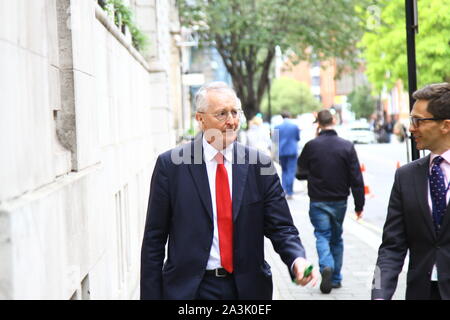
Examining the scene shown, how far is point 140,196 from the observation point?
11219 millimetres

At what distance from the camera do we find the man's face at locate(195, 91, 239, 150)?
449 cm

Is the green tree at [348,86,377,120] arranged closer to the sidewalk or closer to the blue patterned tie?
the sidewalk

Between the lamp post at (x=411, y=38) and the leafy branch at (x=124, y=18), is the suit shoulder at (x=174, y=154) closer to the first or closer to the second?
the lamp post at (x=411, y=38)

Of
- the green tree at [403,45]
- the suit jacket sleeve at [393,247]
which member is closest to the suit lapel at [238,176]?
the suit jacket sleeve at [393,247]

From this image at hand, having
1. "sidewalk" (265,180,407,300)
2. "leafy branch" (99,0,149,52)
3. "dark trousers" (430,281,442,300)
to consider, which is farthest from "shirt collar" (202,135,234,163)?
"sidewalk" (265,180,407,300)

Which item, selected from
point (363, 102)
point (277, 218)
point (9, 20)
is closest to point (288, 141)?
point (277, 218)

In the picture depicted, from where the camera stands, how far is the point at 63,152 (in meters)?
5.12

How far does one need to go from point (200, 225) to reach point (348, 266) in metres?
6.73

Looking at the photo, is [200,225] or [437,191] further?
A: [200,225]

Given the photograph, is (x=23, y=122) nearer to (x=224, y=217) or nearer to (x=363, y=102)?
(x=224, y=217)

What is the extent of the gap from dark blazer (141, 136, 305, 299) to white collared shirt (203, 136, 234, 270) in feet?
0.10

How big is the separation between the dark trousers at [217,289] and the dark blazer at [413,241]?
2.36ft

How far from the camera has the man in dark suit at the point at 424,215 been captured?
4117mm
